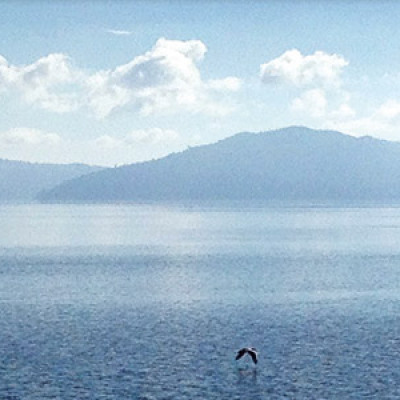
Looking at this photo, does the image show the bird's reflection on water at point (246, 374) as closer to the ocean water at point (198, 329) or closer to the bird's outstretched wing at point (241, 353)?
the ocean water at point (198, 329)

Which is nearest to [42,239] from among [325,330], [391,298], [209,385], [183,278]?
[183,278]

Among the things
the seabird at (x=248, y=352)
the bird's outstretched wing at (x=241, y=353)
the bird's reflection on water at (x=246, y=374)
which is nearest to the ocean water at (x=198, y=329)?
the bird's reflection on water at (x=246, y=374)

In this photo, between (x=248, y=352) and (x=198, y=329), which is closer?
(x=248, y=352)

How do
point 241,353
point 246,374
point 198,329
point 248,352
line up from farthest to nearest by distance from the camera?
point 198,329, point 248,352, point 241,353, point 246,374

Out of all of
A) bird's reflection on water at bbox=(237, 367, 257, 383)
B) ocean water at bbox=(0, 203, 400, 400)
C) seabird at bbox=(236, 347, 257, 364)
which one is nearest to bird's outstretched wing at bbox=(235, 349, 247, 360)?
seabird at bbox=(236, 347, 257, 364)

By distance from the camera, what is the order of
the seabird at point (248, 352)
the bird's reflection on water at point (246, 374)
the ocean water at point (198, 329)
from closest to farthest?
1. the ocean water at point (198, 329)
2. the bird's reflection on water at point (246, 374)
3. the seabird at point (248, 352)

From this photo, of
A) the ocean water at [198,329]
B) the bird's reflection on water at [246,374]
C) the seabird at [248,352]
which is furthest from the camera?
the seabird at [248,352]

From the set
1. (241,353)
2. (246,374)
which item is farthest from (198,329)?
(246,374)

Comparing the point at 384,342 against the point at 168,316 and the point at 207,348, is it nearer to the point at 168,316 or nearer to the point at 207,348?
the point at 207,348

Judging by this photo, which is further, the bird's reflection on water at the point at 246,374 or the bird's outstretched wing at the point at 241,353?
the bird's outstretched wing at the point at 241,353

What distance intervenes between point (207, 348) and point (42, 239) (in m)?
141

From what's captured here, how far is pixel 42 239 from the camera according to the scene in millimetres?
199375

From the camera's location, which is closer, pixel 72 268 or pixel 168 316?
pixel 168 316

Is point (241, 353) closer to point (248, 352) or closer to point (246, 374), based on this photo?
point (248, 352)
